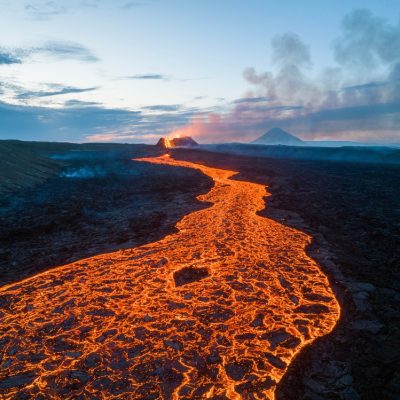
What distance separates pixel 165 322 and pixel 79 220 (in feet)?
33.7

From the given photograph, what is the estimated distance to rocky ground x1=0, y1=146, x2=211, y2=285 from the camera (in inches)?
460

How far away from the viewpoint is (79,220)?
1628 cm

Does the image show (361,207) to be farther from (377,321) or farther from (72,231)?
(72,231)

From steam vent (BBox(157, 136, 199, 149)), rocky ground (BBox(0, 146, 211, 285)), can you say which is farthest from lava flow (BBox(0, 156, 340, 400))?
steam vent (BBox(157, 136, 199, 149))

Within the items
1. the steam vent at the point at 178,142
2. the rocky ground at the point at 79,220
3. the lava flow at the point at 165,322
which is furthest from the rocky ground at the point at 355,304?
the steam vent at the point at 178,142

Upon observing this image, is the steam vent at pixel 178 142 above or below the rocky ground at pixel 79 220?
above

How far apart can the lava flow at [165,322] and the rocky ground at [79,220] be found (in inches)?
48.7

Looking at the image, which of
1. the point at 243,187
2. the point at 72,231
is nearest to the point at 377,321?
the point at 72,231

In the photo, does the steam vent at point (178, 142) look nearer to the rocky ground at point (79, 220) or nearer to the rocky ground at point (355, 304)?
the rocky ground at point (79, 220)

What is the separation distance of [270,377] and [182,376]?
1456 millimetres

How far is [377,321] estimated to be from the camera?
23.6 ft

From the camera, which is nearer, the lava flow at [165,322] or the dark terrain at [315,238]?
the lava flow at [165,322]

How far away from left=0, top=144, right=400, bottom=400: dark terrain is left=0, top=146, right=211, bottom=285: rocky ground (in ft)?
0.13

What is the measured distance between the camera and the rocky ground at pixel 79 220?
1170 cm
